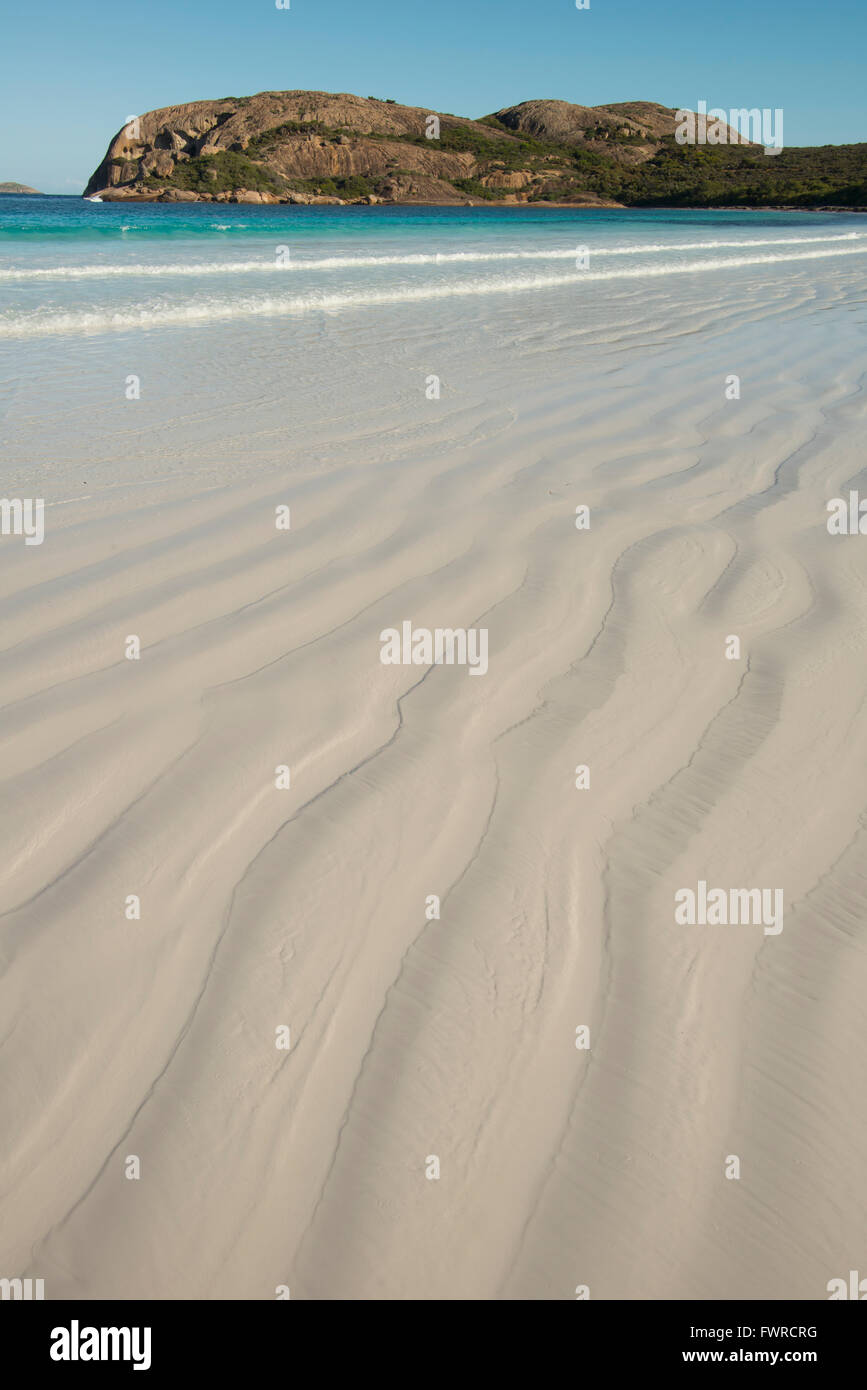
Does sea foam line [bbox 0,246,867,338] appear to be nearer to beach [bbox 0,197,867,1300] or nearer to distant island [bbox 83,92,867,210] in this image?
beach [bbox 0,197,867,1300]

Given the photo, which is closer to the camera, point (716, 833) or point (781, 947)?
point (781, 947)

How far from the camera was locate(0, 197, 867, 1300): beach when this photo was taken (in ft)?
4.24

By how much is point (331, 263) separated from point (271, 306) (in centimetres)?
628

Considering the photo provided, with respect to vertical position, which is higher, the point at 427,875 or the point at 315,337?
the point at 315,337

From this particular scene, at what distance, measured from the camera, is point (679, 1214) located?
129 centimetres

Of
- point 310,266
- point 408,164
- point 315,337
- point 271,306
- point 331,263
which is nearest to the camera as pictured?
point 315,337

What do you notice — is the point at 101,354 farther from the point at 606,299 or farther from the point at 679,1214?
the point at 679,1214

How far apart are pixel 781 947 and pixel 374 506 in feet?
8.34

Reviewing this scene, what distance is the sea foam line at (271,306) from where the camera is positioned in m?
8.40

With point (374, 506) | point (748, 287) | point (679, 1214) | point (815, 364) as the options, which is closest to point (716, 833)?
point (679, 1214)

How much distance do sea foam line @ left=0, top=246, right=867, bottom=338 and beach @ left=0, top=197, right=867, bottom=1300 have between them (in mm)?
4745

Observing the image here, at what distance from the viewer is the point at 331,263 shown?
50.7ft

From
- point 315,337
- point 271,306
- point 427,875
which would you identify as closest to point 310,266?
point 271,306

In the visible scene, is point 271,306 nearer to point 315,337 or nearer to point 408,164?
point 315,337
